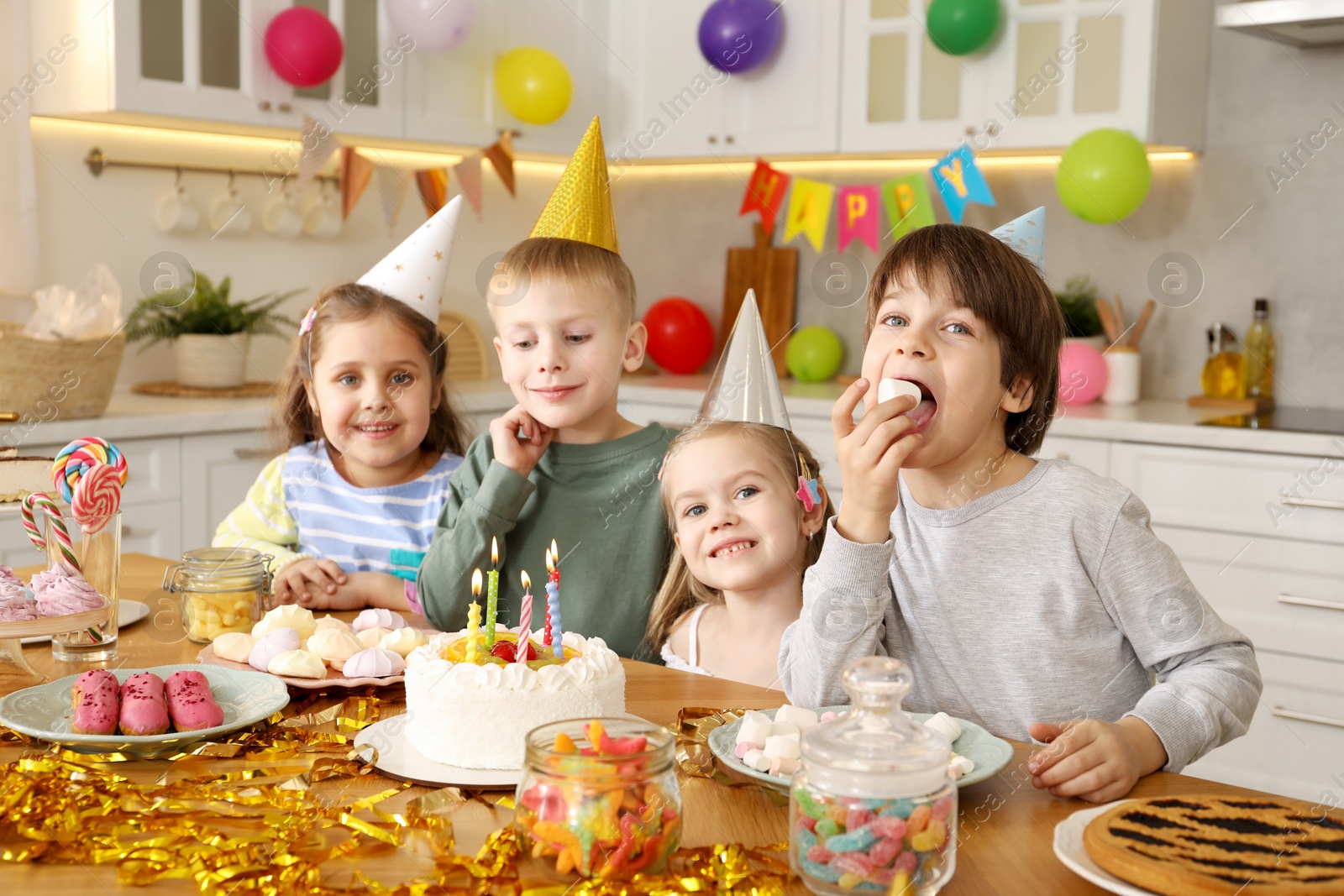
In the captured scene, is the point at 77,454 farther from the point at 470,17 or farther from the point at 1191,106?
the point at 1191,106

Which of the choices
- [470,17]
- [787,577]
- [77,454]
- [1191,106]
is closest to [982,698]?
[787,577]

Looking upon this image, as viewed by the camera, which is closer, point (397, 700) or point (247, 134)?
point (397, 700)

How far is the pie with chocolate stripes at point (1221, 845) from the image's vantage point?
0.69 metres

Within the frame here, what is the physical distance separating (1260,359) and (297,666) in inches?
103

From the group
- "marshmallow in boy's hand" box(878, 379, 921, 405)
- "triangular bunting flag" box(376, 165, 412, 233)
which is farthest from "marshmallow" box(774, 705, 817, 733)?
"triangular bunting flag" box(376, 165, 412, 233)

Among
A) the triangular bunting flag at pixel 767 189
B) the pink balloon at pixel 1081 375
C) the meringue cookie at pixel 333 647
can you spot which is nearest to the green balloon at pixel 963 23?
the triangular bunting flag at pixel 767 189

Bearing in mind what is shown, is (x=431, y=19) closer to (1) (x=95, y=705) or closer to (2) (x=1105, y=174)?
(2) (x=1105, y=174)

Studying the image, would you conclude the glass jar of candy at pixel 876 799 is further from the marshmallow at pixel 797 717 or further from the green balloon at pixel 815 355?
the green balloon at pixel 815 355

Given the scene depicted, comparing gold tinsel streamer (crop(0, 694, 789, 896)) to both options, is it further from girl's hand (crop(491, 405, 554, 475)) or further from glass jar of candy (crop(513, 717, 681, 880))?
girl's hand (crop(491, 405, 554, 475))

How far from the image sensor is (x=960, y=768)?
0.87 m

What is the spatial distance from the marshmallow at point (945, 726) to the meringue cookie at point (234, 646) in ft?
2.11

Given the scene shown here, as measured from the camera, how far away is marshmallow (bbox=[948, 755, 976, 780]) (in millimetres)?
859

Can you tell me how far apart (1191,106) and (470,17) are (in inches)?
72.9

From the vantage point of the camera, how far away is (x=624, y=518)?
5.33 feet
